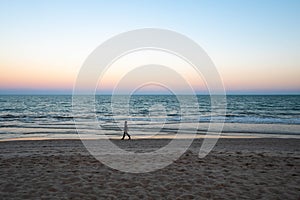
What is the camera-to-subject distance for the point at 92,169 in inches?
304

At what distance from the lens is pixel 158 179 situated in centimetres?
680

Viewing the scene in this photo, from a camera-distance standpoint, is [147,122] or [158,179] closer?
[158,179]

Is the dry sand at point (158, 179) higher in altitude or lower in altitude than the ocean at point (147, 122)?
higher

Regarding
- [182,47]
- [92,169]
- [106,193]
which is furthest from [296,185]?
[182,47]

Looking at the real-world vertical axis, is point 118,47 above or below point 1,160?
above

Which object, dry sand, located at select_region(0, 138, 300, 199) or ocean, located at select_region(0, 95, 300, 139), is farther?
ocean, located at select_region(0, 95, 300, 139)

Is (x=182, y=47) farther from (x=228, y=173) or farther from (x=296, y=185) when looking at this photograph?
(x=296, y=185)

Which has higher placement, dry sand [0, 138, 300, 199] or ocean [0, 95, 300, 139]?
dry sand [0, 138, 300, 199]

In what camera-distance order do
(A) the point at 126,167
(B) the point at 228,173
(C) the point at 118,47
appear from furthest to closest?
1. (C) the point at 118,47
2. (A) the point at 126,167
3. (B) the point at 228,173

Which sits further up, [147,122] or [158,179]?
[158,179]

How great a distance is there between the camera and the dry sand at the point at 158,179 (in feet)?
18.5

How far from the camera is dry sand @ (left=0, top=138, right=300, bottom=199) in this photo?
5629mm

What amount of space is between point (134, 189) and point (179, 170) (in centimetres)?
212

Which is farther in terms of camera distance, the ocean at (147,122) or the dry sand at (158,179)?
the ocean at (147,122)
